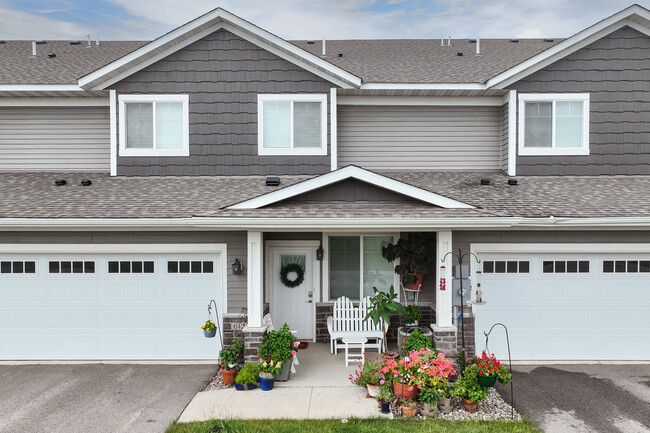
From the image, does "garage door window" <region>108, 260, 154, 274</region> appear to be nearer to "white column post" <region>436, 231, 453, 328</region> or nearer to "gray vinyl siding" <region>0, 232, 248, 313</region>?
"gray vinyl siding" <region>0, 232, 248, 313</region>

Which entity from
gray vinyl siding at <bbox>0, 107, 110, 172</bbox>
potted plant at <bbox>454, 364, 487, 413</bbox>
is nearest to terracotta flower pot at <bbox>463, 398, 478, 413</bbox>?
potted plant at <bbox>454, 364, 487, 413</bbox>

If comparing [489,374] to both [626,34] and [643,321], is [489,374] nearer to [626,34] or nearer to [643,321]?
[643,321]

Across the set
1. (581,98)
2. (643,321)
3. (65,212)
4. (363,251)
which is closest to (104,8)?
(65,212)

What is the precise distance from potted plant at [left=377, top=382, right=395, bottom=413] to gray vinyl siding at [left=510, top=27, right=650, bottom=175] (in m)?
5.70

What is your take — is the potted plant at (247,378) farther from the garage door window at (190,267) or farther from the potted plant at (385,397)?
the garage door window at (190,267)

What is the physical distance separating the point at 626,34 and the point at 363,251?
739 centimetres

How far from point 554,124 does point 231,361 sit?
8.17 m

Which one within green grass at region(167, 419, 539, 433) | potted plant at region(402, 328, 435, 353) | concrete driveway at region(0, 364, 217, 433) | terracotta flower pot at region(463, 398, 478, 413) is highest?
potted plant at region(402, 328, 435, 353)

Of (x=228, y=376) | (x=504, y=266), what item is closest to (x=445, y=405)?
(x=504, y=266)

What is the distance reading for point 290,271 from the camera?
862cm

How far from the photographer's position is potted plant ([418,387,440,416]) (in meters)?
5.69

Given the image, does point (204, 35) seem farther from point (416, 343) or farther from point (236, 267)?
point (416, 343)

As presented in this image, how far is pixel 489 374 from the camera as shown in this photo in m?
6.03

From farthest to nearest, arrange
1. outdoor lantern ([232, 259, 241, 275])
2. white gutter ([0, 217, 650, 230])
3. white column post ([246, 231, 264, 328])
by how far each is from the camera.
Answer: outdoor lantern ([232, 259, 241, 275]) → white column post ([246, 231, 264, 328]) → white gutter ([0, 217, 650, 230])
